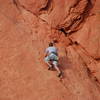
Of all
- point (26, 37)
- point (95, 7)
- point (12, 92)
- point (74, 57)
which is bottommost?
point (12, 92)

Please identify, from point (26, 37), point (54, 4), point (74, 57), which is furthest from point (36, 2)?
point (74, 57)

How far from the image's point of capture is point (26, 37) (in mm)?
16234

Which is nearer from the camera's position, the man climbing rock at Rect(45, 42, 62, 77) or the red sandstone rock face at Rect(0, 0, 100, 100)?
the red sandstone rock face at Rect(0, 0, 100, 100)

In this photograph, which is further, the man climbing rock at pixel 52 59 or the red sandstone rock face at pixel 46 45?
the man climbing rock at pixel 52 59

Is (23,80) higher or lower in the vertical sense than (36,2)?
lower

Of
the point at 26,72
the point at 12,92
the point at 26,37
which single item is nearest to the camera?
the point at 12,92

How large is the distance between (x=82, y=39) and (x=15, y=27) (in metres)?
3.32

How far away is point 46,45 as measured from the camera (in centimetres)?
1622

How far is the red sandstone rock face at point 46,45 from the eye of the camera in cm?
1392

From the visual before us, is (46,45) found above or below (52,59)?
above

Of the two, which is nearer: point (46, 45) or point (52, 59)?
point (52, 59)

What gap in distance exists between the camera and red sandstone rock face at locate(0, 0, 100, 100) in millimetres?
13922

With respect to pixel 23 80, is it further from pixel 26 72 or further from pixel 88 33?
pixel 88 33

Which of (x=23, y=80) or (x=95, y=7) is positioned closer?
(x=23, y=80)
